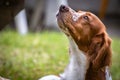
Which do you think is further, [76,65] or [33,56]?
[33,56]

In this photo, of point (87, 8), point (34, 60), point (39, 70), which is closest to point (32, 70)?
point (39, 70)

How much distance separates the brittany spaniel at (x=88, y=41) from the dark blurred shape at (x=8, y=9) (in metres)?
0.96

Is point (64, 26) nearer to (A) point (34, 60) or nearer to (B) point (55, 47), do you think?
(A) point (34, 60)

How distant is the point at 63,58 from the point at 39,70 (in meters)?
0.91

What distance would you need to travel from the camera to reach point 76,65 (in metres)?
4.30

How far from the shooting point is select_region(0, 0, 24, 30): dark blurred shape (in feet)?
16.4

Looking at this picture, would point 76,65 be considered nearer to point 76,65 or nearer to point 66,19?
point 76,65

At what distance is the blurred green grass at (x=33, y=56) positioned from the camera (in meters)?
5.60

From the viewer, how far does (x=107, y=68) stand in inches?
164

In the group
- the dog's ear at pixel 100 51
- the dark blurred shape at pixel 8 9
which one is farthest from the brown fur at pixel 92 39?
the dark blurred shape at pixel 8 9

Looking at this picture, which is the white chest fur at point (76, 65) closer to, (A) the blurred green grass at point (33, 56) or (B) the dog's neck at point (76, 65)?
(B) the dog's neck at point (76, 65)

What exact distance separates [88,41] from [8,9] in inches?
49.2

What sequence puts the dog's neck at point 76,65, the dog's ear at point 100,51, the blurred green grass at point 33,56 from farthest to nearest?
the blurred green grass at point 33,56 → the dog's neck at point 76,65 → the dog's ear at point 100,51

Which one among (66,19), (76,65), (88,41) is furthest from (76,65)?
(66,19)
